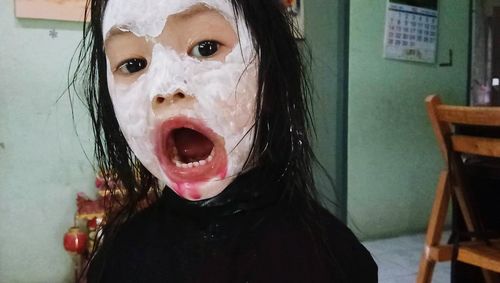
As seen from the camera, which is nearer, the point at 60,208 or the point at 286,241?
the point at 286,241

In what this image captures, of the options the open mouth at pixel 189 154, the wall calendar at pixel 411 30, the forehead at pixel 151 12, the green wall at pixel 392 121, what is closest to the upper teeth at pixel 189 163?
the open mouth at pixel 189 154

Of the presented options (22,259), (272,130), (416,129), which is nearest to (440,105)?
(416,129)

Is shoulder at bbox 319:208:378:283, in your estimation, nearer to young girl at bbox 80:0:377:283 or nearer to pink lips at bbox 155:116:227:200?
young girl at bbox 80:0:377:283

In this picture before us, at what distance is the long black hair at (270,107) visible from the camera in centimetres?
42

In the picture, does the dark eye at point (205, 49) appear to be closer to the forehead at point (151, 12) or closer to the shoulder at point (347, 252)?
the forehead at point (151, 12)

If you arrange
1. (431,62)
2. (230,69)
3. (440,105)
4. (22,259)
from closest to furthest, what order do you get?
(230,69) < (440,105) < (22,259) < (431,62)

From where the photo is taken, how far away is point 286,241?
16.8 inches

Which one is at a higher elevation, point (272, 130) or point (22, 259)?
point (272, 130)

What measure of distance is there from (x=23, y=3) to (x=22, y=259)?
0.66 meters

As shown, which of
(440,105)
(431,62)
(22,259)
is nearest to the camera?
(440,105)

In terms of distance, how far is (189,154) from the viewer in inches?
16.6


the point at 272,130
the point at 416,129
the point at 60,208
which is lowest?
the point at 60,208

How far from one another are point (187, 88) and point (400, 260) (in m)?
1.23

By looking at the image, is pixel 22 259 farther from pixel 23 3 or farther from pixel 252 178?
pixel 252 178
